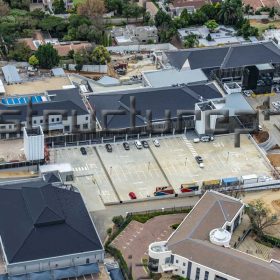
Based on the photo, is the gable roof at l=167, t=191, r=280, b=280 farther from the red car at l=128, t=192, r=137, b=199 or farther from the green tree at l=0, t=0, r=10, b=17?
the green tree at l=0, t=0, r=10, b=17

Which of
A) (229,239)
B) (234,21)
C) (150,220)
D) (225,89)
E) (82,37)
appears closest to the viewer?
(229,239)

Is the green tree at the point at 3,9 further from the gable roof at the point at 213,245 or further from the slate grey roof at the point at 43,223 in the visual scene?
the gable roof at the point at 213,245

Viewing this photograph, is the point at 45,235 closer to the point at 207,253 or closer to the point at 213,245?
the point at 207,253

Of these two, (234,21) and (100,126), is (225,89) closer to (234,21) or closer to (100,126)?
(100,126)

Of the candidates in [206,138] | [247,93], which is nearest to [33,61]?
[206,138]

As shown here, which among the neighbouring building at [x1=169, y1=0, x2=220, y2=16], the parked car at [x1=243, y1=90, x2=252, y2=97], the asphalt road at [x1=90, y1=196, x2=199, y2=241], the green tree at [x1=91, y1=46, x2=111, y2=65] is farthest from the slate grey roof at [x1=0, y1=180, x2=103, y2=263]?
the neighbouring building at [x1=169, y1=0, x2=220, y2=16]

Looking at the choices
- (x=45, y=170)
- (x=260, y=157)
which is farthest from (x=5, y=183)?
(x=260, y=157)
